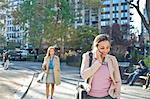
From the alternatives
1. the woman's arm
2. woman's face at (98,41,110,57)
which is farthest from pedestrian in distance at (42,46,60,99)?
woman's face at (98,41,110,57)

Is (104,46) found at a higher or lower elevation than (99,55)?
higher

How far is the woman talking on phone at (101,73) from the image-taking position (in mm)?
4727

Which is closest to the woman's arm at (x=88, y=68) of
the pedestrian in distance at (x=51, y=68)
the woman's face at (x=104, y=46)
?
the woman's face at (x=104, y=46)

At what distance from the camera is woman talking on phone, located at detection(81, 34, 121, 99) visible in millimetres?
4727

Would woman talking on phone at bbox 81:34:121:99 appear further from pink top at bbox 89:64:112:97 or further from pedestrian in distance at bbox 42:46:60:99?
pedestrian in distance at bbox 42:46:60:99

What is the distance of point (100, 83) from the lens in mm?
4777

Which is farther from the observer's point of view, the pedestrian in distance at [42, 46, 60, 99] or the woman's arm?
the pedestrian in distance at [42, 46, 60, 99]

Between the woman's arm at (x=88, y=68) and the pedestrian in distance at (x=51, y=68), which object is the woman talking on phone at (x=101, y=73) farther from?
the pedestrian in distance at (x=51, y=68)

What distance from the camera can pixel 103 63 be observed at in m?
4.78

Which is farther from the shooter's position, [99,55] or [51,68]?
[51,68]

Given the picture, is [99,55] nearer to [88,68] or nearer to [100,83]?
[88,68]

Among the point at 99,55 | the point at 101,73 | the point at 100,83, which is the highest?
the point at 99,55

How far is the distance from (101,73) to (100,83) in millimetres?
124

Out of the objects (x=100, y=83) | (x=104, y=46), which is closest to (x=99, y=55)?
(x=104, y=46)
